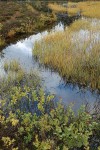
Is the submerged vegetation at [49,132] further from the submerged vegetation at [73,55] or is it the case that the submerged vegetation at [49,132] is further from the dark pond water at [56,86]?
the submerged vegetation at [73,55]

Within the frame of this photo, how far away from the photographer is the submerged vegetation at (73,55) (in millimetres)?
11492

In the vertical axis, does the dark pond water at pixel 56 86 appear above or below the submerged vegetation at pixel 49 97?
below

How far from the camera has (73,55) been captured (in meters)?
13.7

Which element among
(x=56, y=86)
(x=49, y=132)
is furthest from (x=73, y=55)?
(x=49, y=132)

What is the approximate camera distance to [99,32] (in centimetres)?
1859

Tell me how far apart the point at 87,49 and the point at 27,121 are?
8218 mm

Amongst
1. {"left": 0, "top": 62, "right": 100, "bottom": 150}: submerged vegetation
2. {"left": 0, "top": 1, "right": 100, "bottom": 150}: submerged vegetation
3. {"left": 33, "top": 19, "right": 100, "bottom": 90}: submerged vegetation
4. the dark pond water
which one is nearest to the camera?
{"left": 0, "top": 62, "right": 100, "bottom": 150}: submerged vegetation

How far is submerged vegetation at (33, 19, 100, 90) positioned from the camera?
11.5m

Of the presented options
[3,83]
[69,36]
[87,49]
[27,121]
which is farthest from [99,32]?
[27,121]

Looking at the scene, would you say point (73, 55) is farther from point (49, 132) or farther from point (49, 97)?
point (49, 132)

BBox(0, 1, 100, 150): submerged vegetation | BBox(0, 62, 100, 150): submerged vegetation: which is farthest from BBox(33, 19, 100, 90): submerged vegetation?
BBox(0, 62, 100, 150): submerged vegetation

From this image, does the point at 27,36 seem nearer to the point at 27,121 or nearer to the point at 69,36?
the point at 69,36

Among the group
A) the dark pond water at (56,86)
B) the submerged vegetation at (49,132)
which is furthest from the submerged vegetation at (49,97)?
the dark pond water at (56,86)

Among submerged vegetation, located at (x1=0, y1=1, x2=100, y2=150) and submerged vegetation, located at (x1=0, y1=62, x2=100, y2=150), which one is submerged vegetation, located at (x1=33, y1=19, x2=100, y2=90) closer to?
submerged vegetation, located at (x1=0, y1=1, x2=100, y2=150)
